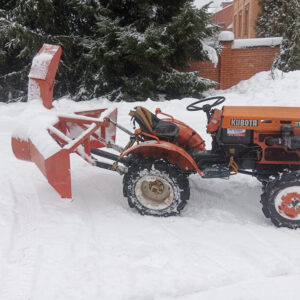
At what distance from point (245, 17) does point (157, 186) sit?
23211 mm

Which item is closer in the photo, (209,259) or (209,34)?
(209,259)

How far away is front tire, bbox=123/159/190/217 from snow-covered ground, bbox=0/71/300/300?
4.1 inches

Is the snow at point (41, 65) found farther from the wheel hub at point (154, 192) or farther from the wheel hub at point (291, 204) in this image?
the wheel hub at point (291, 204)

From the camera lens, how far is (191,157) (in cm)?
342

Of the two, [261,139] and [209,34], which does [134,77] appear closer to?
[209,34]

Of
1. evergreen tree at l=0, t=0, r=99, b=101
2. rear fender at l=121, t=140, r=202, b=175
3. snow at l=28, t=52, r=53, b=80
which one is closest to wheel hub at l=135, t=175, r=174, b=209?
rear fender at l=121, t=140, r=202, b=175

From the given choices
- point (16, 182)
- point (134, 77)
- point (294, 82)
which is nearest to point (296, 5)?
point (294, 82)

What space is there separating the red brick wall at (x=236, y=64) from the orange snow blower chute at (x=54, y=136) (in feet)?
20.2

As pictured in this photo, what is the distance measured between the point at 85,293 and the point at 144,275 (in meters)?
0.41

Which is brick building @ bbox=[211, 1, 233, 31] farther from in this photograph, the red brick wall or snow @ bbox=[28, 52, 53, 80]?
snow @ bbox=[28, 52, 53, 80]

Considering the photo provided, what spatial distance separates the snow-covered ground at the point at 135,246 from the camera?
2205 mm

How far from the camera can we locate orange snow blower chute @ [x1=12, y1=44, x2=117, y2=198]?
9.67 ft

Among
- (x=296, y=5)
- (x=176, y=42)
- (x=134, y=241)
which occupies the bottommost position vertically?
(x=134, y=241)

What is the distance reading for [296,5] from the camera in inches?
473
